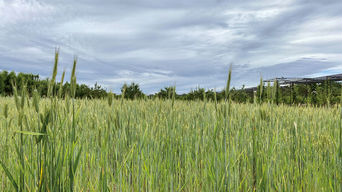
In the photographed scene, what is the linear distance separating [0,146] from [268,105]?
2594mm

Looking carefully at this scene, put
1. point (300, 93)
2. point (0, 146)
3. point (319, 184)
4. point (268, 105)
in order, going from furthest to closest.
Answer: point (300, 93) < point (0, 146) < point (319, 184) < point (268, 105)

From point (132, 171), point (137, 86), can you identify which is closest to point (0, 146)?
point (132, 171)

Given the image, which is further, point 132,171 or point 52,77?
point 132,171

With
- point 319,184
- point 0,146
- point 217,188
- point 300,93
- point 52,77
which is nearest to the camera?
point 52,77

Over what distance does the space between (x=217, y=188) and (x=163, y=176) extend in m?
0.46

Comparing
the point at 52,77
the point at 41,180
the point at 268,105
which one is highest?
the point at 52,77

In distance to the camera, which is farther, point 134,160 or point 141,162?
point 134,160

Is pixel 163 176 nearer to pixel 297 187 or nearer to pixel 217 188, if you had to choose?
pixel 217 188

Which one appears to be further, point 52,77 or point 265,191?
point 265,191

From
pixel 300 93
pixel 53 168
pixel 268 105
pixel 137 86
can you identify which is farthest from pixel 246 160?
pixel 300 93

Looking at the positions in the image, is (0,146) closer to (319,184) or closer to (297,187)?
(297,187)

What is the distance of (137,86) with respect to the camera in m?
10.7

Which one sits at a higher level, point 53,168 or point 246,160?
point 53,168

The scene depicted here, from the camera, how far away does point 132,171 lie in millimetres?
1567
